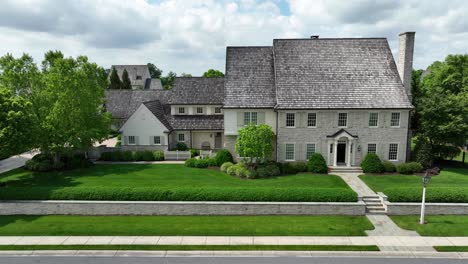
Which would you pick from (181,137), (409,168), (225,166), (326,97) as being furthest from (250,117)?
(409,168)

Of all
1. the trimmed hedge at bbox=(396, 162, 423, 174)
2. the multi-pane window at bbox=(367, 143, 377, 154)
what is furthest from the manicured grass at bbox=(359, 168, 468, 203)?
the multi-pane window at bbox=(367, 143, 377, 154)

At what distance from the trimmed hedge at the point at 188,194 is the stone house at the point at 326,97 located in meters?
10.6

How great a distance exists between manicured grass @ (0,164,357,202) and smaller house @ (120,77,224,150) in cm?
499

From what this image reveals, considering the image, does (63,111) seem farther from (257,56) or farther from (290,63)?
(290,63)

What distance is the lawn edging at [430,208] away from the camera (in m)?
20.0

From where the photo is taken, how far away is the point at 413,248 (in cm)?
1590

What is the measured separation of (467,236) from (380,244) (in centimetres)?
524

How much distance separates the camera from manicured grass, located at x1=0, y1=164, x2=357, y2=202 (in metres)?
20.6

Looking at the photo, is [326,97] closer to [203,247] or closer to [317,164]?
[317,164]

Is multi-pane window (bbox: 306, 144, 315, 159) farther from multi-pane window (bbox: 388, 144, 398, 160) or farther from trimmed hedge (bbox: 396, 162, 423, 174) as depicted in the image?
trimmed hedge (bbox: 396, 162, 423, 174)

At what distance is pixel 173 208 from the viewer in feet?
66.4

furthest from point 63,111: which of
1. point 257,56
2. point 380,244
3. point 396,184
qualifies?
point 396,184

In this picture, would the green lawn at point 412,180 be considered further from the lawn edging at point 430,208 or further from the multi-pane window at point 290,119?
the multi-pane window at point 290,119

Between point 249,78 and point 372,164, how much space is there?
48.4 feet
